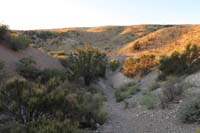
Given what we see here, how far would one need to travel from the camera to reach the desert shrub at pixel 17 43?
23.1 metres

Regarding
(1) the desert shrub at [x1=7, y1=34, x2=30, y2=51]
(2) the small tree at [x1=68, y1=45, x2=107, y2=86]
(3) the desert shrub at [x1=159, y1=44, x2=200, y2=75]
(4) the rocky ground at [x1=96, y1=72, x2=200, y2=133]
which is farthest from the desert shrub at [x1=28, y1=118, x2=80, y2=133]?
(3) the desert shrub at [x1=159, y1=44, x2=200, y2=75]

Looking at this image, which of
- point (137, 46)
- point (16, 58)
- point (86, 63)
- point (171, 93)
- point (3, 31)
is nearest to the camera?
point (171, 93)

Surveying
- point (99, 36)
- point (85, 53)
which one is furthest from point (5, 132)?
point (99, 36)

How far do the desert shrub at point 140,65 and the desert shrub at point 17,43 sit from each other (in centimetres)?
994

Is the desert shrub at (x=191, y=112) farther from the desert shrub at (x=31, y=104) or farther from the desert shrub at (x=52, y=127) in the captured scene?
the desert shrub at (x=52, y=127)

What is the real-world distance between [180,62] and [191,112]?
1263cm

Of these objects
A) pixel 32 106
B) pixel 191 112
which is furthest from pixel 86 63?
pixel 32 106

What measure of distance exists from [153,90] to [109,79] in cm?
1299

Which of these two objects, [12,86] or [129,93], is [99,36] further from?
[12,86]

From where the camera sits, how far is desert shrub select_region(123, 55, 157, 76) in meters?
28.9

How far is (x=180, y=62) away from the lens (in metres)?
24.3

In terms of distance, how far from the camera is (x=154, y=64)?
1135 inches

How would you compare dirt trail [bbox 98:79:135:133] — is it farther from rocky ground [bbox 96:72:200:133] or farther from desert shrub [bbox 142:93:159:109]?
desert shrub [bbox 142:93:159:109]

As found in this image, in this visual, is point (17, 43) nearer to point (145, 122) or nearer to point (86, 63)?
point (86, 63)
